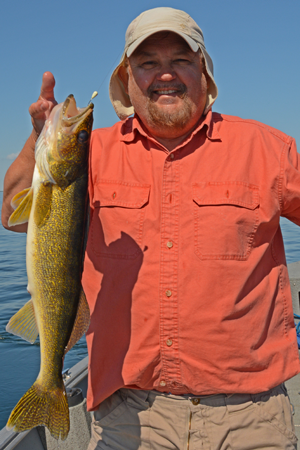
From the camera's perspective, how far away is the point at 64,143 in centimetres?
262

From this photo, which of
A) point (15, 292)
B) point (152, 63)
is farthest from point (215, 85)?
point (15, 292)

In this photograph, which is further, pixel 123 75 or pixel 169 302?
pixel 123 75

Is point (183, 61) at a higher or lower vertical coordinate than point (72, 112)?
higher

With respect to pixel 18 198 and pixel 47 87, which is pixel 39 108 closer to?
pixel 47 87

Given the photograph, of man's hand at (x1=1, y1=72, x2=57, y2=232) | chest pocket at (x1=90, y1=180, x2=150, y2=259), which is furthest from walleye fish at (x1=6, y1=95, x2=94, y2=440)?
chest pocket at (x1=90, y1=180, x2=150, y2=259)

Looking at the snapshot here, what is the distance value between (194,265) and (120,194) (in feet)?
2.27

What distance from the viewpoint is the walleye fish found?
250cm

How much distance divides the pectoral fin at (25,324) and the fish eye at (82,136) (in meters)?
1.04

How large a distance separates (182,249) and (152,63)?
1.31 meters

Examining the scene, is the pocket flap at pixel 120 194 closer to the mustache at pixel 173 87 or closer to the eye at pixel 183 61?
the mustache at pixel 173 87

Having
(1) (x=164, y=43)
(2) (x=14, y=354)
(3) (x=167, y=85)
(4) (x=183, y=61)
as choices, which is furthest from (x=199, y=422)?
(2) (x=14, y=354)

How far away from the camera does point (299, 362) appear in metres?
2.79

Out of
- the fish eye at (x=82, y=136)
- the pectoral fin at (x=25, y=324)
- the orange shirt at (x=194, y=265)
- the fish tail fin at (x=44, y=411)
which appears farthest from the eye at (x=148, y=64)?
the fish tail fin at (x=44, y=411)

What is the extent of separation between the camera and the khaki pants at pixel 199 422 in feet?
8.84
